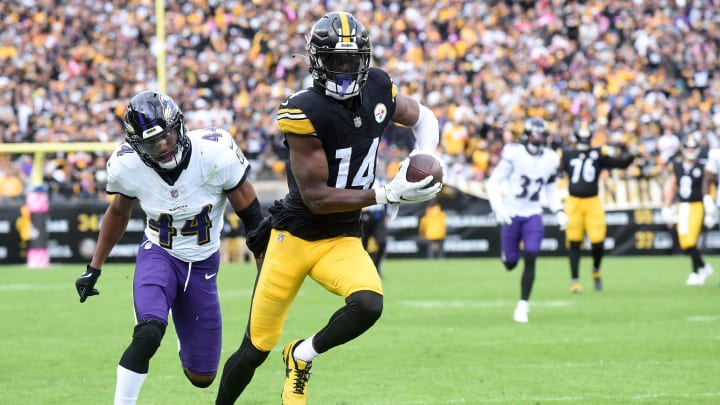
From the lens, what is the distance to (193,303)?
5531 mm

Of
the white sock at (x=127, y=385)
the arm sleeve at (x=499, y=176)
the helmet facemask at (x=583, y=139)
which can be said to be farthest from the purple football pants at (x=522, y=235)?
the white sock at (x=127, y=385)

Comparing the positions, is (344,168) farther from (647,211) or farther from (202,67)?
(202,67)

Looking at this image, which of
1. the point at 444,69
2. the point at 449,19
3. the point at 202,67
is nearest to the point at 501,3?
the point at 449,19

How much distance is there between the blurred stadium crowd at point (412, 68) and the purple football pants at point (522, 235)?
A: 8460 mm

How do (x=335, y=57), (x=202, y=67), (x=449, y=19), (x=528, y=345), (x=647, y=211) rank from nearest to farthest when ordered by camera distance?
1. (x=335, y=57)
2. (x=528, y=345)
3. (x=647, y=211)
4. (x=202, y=67)
5. (x=449, y=19)

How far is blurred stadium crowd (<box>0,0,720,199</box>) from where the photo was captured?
2048 centimetres

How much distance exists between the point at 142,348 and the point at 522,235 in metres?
6.08

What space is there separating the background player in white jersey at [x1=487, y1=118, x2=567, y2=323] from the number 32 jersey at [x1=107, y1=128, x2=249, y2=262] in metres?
4.99

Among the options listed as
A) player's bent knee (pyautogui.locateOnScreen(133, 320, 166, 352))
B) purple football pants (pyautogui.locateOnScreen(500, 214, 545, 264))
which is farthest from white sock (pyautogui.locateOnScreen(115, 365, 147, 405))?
purple football pants (pyautogui.locateOnScreen(500, 214, 545, 264))

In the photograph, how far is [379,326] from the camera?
31.9ft

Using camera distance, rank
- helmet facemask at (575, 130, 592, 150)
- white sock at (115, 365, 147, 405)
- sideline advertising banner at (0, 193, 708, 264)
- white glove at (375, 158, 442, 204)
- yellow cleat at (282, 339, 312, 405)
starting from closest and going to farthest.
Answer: white glove at (375, 158, 442, 204), white sock at (115, 365, 147, 405), yellow cleat at (282, 339, 312, 405), helmet facemask at (575, 130, 592, 150), sideline advertising banner at (0, 193, 708, 264)

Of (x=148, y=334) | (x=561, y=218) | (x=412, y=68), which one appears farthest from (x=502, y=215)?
(x=412, y=68)

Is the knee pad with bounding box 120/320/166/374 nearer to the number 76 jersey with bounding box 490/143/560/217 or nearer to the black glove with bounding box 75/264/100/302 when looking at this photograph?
the black glove with bounding box 75/264/100/302

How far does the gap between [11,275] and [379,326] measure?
8.20m
